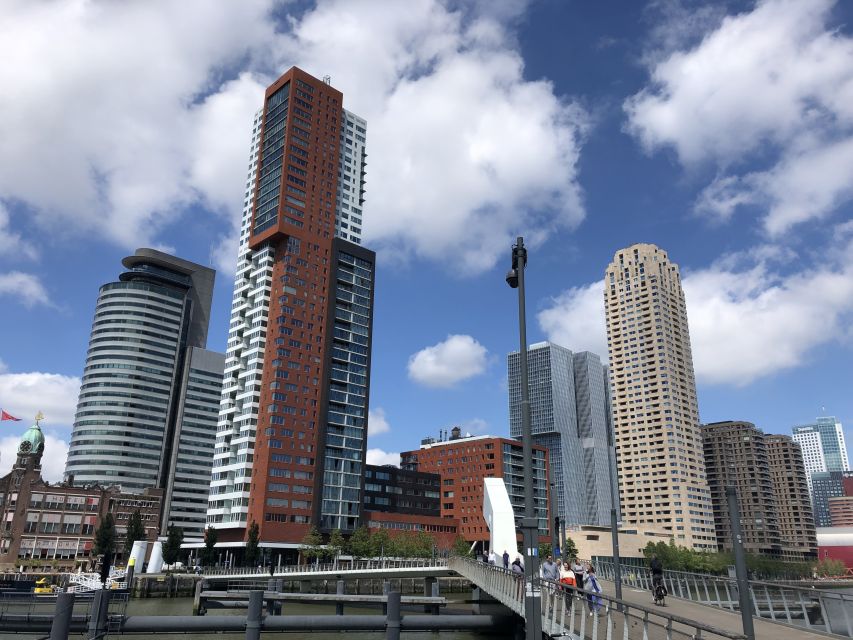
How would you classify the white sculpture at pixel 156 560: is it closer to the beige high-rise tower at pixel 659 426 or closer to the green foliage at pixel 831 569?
the beige high-rise tower at pixel 659 426

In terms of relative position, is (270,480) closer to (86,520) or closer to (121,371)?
(86,520)

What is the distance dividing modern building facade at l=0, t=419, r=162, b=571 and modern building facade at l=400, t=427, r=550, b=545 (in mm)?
75538

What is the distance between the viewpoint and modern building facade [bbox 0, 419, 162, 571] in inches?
4439

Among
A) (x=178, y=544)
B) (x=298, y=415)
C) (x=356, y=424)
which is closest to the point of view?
(x=178, y=544)

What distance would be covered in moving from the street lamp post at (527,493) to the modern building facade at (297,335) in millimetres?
100363

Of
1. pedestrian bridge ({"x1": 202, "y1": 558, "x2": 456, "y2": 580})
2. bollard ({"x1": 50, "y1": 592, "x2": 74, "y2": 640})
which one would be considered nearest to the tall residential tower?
pedestrian bridge ({"x1": 202, "y1": 558, "x2": 456, "y2": 580})

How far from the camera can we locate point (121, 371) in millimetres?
192125

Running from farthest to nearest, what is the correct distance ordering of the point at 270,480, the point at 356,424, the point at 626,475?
the point at 626,475, the point at 356,424, the point at 270,480

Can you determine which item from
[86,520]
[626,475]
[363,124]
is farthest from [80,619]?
[626,475]

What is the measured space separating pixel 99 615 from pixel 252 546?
100 meters

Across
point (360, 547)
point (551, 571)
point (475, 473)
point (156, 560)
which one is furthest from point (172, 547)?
point (551, 571)

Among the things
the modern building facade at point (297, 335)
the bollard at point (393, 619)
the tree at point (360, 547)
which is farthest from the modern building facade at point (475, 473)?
the bollard at point (393, 619)

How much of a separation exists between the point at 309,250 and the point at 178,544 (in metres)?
59.9

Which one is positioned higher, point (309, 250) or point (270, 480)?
point (309, 250)
